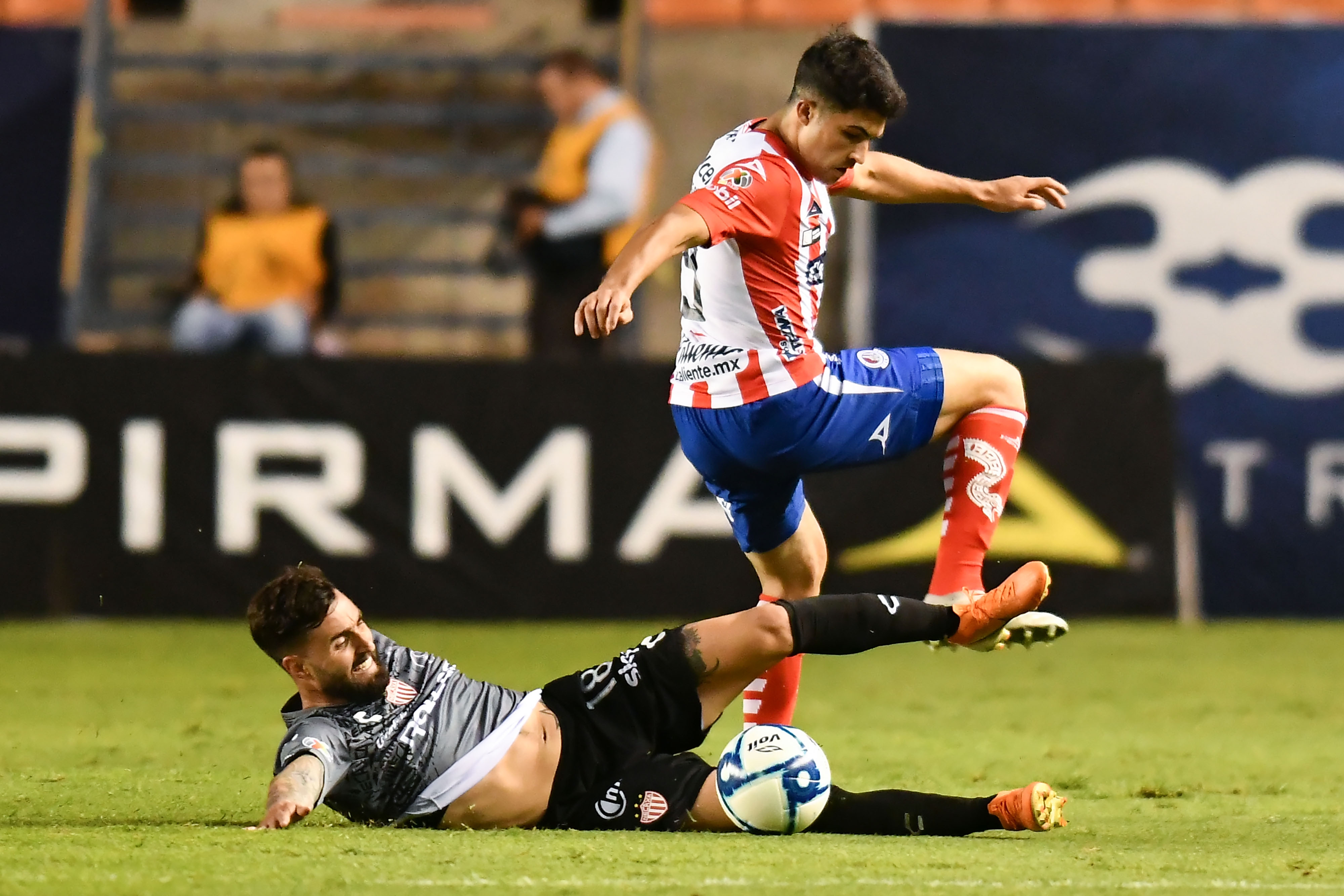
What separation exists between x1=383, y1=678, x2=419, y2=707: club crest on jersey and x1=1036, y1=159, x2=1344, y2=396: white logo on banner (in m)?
7.74

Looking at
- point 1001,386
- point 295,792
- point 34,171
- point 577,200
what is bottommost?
point 295,792

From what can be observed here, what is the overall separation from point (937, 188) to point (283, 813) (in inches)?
106

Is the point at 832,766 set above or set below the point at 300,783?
below

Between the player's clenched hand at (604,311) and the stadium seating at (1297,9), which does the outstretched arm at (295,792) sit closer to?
the player's clenched hand at (604,311)

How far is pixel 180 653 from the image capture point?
377 inches

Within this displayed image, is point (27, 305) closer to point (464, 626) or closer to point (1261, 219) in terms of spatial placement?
point (464, 626)

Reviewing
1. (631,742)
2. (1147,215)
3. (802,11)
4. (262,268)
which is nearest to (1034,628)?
(631,742)

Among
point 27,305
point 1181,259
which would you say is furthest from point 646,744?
point 27,305

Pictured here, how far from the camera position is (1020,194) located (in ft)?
19.9

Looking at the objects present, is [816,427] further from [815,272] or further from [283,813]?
[283,813]

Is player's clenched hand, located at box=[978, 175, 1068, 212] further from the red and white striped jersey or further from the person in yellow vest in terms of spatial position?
the person in yellow vest

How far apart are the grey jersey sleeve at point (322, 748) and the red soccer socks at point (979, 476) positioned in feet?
5.99

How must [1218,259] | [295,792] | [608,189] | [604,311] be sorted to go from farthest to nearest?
[1218,259] < [608,189] < [295,792] < [604,311]

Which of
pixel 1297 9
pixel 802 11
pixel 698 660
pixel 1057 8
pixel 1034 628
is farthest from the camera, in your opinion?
pixel 1057 8
